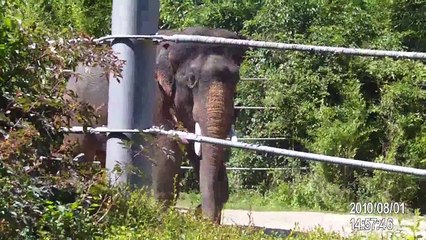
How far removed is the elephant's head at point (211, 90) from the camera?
20.3 ft

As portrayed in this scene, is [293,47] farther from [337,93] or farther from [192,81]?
[337,93]

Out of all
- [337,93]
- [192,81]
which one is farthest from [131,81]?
[337,93]

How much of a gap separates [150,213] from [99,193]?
0.76 feet

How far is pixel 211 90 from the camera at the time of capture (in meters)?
6.68

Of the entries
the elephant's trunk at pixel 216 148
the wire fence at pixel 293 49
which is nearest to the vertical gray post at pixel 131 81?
the wire fence at pixel 293 49

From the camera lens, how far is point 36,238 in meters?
2.99

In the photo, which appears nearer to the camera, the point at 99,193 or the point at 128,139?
the point at 99,193

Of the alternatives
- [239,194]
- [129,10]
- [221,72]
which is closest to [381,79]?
[239,194]

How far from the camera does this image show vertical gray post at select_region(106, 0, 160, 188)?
350cm

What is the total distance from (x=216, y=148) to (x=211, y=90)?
0.64 meters

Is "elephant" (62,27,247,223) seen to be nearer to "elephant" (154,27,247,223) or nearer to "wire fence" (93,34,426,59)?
"elephant" (154,27,247,223)

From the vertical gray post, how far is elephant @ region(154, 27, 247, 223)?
2.27 meters

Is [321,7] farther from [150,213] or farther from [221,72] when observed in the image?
[150,213]
